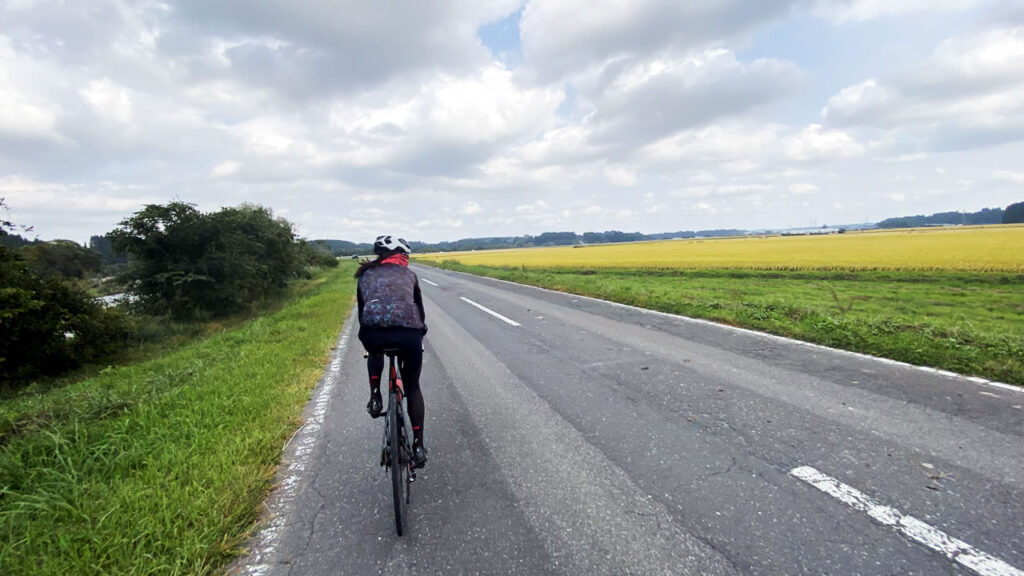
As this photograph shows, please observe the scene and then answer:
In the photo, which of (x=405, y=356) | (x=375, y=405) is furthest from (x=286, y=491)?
(x=405, y=356)

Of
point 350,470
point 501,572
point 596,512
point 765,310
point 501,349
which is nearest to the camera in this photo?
point 501,572

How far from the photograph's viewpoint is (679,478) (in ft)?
9.65

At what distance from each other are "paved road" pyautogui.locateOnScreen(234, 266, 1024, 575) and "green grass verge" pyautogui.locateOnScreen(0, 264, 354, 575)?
304 millimetres

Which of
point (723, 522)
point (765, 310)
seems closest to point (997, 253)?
point (765, 310)

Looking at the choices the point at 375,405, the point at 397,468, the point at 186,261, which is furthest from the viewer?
the point at 186,261

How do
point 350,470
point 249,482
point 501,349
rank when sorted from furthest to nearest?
point 501,349, point 350,470, point 249,482

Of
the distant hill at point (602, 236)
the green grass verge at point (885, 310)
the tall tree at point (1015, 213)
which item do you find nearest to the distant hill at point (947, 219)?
the distant hill at point (602, 236)

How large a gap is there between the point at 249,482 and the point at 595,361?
4.30m

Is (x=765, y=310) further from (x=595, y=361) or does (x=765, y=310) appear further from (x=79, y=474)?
(x=79, y=474)

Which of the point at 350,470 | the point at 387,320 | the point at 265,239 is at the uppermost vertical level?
the point at 265,239

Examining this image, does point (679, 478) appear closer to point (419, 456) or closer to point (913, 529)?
point (913, 529)

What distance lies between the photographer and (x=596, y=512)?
2.63m

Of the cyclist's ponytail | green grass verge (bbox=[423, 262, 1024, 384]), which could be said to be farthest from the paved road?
the cyclist's ponytail

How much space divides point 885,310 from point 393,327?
1359 centimetres
